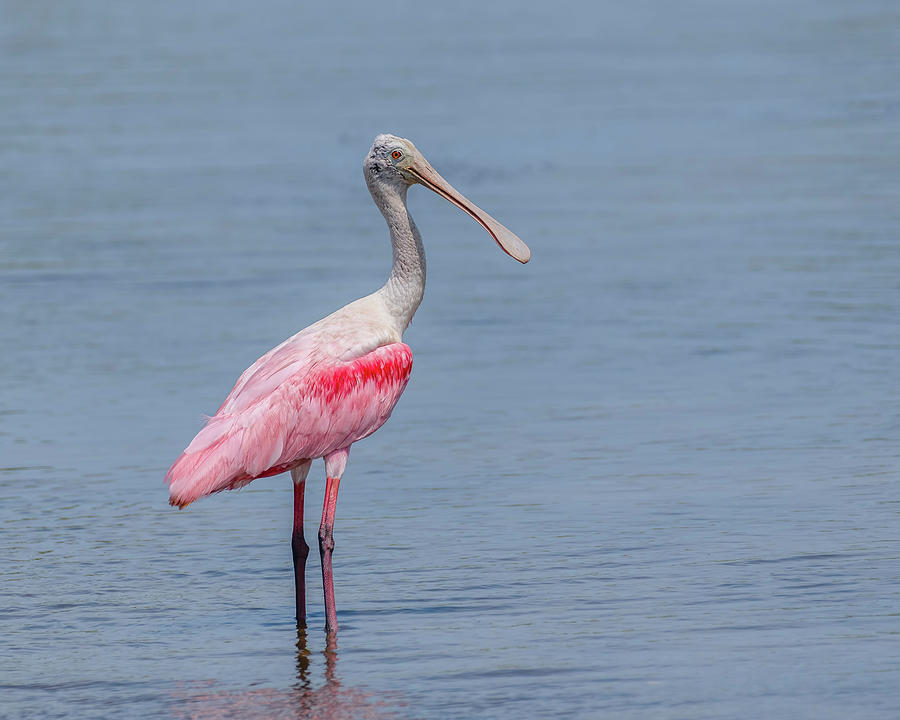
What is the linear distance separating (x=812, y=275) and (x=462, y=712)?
9.54 metres

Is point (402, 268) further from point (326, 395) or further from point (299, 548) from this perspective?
point (299, 548)

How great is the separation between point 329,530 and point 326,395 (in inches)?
25.1

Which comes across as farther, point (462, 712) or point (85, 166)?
point (85, 166)

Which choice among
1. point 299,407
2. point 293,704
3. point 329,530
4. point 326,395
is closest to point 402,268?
point 326,395

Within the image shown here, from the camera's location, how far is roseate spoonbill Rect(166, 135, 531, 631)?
8547 mm

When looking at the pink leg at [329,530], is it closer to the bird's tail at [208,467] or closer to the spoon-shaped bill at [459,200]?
the bird's tail at [208,467]

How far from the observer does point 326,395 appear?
28.9ft

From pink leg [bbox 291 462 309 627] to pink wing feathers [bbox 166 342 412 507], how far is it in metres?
0.14

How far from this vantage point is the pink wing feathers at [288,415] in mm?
8484

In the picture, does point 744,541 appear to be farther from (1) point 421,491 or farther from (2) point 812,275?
(2) point 812,275

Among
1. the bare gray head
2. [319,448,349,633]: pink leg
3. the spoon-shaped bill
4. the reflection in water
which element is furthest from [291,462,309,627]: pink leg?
the spoon-shaped bill

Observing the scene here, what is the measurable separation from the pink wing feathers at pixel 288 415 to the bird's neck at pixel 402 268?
0.77 ft

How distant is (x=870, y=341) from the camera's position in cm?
1383

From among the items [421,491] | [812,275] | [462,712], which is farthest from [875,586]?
[812,275]
